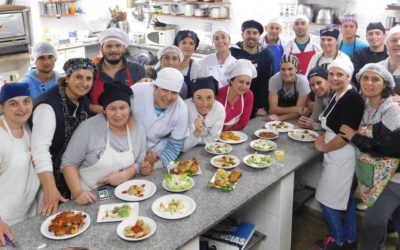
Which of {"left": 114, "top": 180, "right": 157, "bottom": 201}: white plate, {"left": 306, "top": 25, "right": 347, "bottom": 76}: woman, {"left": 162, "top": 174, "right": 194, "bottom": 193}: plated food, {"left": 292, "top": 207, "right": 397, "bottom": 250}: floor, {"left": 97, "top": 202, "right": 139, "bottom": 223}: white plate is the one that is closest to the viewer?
{"left": 97, "top": 202, "right": 139, "bottom": 223}: white plate

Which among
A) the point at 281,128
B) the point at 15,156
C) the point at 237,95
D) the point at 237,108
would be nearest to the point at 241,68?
the point at 237,95

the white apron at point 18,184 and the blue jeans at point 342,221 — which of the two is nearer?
the white apron at point 18,184

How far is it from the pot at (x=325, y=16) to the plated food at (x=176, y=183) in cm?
390

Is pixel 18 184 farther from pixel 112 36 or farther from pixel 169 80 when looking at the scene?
pixel 112 36

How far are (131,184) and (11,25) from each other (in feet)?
17.1

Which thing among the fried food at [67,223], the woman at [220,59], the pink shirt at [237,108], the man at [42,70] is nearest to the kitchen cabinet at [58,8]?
the man at [42,70]

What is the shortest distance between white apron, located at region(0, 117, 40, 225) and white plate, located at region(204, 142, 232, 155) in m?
1.31

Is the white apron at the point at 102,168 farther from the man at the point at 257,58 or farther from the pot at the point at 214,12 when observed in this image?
the pot at the point at 214,12

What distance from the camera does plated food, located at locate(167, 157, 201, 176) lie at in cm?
277

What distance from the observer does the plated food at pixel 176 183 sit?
256cm

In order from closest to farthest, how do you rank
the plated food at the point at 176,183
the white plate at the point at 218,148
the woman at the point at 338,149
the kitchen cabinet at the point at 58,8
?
the plated food at the point at 176,183, the woman at the point at 338,149, the white plate at the point at 218,148, the kitchen cabinet at the point at 58,8

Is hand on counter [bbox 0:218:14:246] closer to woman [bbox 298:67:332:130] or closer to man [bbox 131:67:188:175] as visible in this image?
man [bbox 131:67:188:175]

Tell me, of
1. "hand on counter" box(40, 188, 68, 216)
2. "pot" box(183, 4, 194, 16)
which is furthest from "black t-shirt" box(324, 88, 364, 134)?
"pot" box(183, 4, 194, 16)

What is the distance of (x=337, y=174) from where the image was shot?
3.08 m
